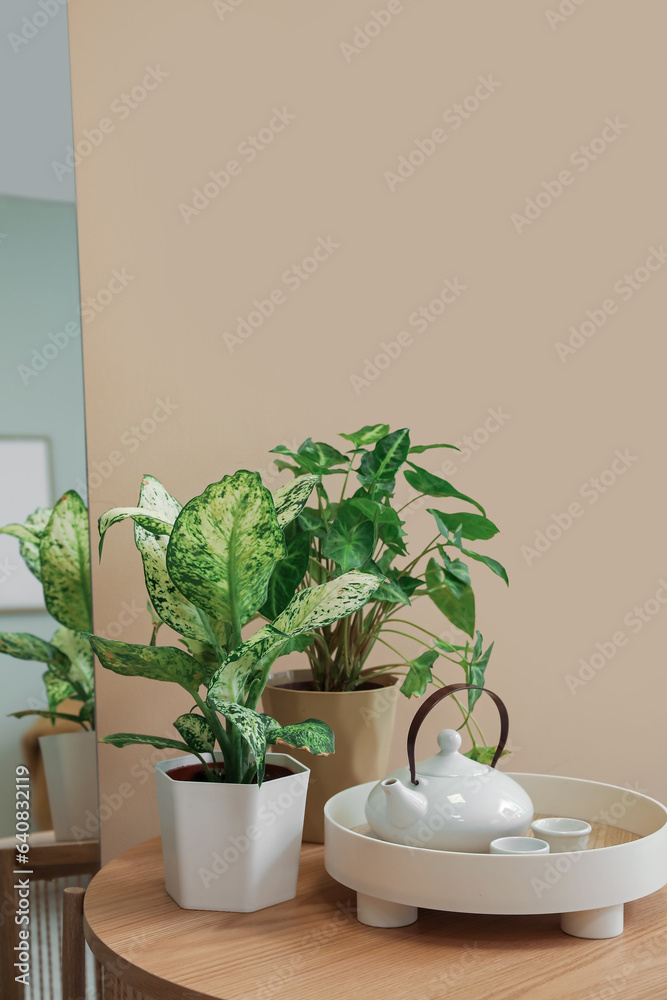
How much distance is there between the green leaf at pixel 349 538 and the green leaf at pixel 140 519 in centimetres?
19

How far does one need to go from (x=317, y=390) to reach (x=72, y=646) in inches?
19.8

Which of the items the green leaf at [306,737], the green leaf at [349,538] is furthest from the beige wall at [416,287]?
the green leaf at [306,737]

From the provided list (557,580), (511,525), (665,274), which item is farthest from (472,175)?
(557,580)

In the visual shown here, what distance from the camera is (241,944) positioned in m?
0.79

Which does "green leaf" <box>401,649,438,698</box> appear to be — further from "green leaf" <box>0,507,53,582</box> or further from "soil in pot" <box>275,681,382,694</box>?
"green leaf" <box>0,507,53,582</box>

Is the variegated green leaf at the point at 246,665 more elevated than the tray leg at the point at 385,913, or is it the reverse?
the variegated green leaf at the point at 246,665

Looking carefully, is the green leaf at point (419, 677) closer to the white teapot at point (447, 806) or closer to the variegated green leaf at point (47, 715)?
the white teapot at point (447, 806)

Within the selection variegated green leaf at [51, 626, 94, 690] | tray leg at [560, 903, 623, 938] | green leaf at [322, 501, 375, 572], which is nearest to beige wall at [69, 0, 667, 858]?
variegated green leaf at [51, 626, 94, 690]

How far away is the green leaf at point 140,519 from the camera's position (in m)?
0.79

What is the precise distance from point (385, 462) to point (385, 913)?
0.47 metres

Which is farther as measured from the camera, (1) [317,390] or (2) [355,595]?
(1) [317,390]

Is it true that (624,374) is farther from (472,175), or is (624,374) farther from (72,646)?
(72,646)

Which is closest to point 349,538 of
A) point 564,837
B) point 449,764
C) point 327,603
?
point 327,603

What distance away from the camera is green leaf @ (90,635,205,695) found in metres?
0.83
